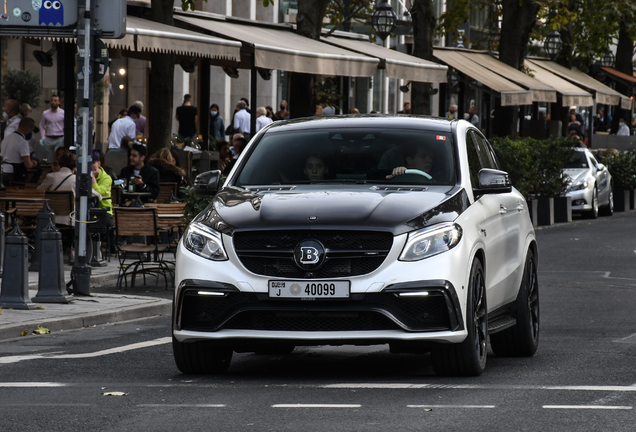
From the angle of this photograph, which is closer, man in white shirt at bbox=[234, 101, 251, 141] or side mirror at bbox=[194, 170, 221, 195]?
side mirror at bbox=[194, 170, 221, 195]

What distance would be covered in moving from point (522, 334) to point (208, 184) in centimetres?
247

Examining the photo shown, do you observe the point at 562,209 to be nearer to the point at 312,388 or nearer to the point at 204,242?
the point at 204,242

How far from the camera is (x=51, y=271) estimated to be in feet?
44.5

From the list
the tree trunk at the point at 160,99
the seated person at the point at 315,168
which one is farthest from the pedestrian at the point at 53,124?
the seated person at the point at 315,168

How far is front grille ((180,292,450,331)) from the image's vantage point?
8438 millimetres

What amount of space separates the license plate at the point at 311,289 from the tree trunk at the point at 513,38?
2775cm

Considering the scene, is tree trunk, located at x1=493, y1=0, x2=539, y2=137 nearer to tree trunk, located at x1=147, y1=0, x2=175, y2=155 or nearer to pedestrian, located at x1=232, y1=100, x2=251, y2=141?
pedestrian, located at x1=232, y1=100, x2=251, y2=141

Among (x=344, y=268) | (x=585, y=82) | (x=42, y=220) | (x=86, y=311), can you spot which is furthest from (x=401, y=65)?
(x=585, y=82)

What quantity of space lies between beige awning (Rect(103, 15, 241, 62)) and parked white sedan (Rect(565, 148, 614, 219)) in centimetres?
1106

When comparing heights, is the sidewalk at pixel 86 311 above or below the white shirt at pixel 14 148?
below

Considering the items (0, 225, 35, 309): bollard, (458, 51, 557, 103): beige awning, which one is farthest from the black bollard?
(458, 51, 557, 103): beige awning

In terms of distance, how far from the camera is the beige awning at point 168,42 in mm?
18062

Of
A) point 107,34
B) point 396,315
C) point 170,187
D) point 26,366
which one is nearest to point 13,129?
point 170,187

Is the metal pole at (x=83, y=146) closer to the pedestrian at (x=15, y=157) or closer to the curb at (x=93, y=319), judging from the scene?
the curb at (x=93, y=319)
